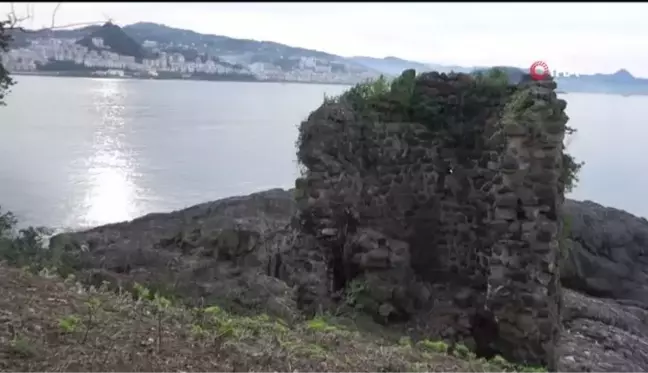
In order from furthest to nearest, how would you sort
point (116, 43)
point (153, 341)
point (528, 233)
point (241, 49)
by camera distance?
point (241, 49) < point (116, 43) < point (528, 233) < point (153, 341)

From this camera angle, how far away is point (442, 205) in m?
8.77

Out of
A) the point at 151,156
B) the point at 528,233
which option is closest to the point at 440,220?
the point at 528,233

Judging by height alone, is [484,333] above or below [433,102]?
below

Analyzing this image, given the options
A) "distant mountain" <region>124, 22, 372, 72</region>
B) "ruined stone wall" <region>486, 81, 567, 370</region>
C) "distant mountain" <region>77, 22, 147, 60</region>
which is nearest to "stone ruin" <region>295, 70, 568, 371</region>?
"ruined stone wall" <region>486, 81, 567, 370</region>

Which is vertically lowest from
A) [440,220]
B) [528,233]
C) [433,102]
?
[440,220]

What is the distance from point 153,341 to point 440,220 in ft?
16.6

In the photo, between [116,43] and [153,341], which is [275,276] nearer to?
[153,341]

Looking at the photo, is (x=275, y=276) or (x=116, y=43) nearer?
(x=275, y=276)

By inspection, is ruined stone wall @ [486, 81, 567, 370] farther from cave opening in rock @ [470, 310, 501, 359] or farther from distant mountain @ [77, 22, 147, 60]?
distant mountain @ [77, 22, 147, 60]

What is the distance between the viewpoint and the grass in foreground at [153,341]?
400 cm

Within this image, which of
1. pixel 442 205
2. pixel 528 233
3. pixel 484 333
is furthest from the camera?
pixel 442 205

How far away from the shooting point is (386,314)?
8.04m

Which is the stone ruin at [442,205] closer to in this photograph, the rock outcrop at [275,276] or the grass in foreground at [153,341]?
the rock outcrop at [275,276]

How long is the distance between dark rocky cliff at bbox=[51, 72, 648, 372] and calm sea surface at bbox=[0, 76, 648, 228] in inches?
44.5
